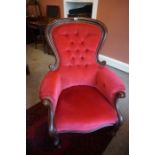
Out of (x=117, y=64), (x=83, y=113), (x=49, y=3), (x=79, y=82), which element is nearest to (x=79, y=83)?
(x=79, y=82)

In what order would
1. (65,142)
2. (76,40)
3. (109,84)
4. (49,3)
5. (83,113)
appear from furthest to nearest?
(49,3), (76,40), (65,142), (109,84), (83,113)

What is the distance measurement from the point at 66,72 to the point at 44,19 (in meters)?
2.91

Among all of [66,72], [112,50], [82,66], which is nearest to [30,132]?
[66,72]

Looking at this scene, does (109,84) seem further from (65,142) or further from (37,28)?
(37,28)

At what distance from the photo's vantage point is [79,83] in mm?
1757

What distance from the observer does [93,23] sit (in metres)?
1.70

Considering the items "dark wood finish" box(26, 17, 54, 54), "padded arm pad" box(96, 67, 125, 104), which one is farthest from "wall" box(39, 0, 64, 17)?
"padded arm pad" box(96, 67, 125, 104)

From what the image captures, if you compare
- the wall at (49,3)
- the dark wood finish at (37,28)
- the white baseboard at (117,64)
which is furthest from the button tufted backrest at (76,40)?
the wall at (49,3)

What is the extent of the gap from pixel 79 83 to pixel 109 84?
0.35m

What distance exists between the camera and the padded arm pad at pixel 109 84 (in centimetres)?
142

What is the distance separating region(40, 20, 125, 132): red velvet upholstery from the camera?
4.35 feet
